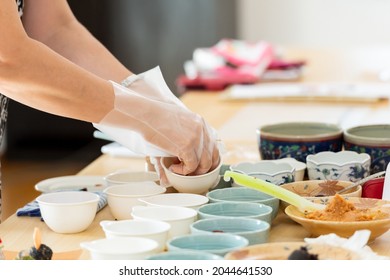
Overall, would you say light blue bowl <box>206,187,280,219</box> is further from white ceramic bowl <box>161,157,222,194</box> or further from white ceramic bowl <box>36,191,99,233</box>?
white ceramic bowl <box>36,191,99,233</box>

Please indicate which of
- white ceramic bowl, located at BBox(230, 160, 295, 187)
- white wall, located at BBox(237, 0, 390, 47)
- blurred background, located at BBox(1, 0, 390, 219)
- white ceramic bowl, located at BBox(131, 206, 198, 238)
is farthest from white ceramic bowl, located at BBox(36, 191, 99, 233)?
white wall, located at BBox(237, 0, 390, 47)

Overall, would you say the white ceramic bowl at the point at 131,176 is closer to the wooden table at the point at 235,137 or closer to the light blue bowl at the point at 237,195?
the wooden table at the point at 235,137

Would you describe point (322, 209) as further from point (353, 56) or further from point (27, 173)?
point (27, 173)

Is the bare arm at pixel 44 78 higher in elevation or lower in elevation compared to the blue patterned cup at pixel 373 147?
higher

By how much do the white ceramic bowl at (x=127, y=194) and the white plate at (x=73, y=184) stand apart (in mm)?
201

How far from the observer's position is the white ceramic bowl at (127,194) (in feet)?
5.24

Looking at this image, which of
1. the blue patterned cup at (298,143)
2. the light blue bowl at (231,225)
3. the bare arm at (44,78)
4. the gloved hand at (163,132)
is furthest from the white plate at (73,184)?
the light blue bowl at (231,225)

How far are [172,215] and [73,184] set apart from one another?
51 cm

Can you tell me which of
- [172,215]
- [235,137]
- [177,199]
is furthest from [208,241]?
[235,137]

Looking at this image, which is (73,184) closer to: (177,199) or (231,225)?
(177,199)

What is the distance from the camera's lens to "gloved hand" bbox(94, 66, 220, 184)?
165cm

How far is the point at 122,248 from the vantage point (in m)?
1.31

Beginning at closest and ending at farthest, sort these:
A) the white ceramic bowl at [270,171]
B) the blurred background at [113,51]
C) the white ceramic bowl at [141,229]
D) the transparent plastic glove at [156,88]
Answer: the white ceramic bowl at [141,229] < the white ceramic bowl at [270,171] < the transparent plastic glove at [156,88] < the blurred background at [113,51]

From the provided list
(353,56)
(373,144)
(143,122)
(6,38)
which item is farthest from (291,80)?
(6,38)
